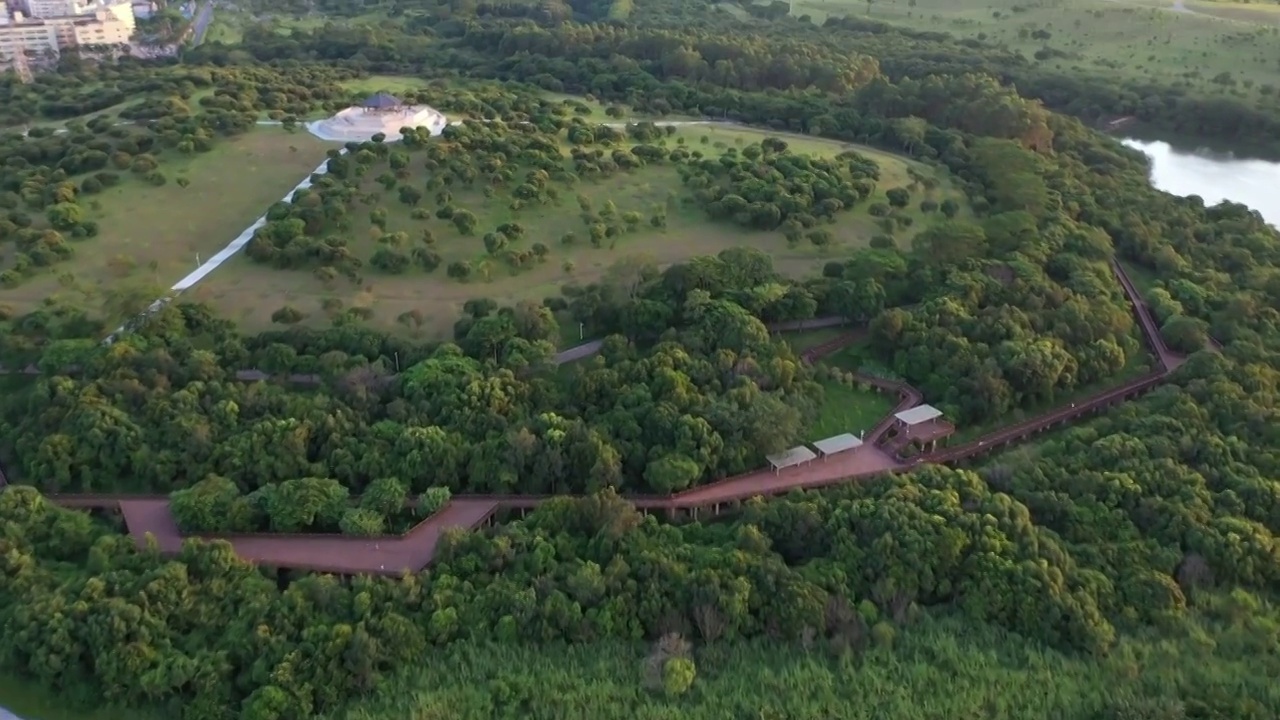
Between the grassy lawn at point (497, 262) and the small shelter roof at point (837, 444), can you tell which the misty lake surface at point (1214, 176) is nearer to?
the grassy lawn at point (497, 262)

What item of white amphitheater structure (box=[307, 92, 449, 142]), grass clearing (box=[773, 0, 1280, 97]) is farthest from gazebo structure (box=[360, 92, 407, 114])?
grass clearing (box=[773, 0, 1280, 97])

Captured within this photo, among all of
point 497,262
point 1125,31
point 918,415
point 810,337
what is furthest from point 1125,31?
point 918,415

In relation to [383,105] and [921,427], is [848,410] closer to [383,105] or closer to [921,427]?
[921,427]

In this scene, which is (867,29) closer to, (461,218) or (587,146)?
(587,146)

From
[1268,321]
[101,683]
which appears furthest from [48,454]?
[1268,321]

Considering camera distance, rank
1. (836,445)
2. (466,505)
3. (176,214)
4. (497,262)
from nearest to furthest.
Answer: (466,505) → (836,445) → (497,262) → (176,214)

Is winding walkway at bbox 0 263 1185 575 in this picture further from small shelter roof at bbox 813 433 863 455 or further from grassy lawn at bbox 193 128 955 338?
grassy lawn at bbox 193 128 955 338
